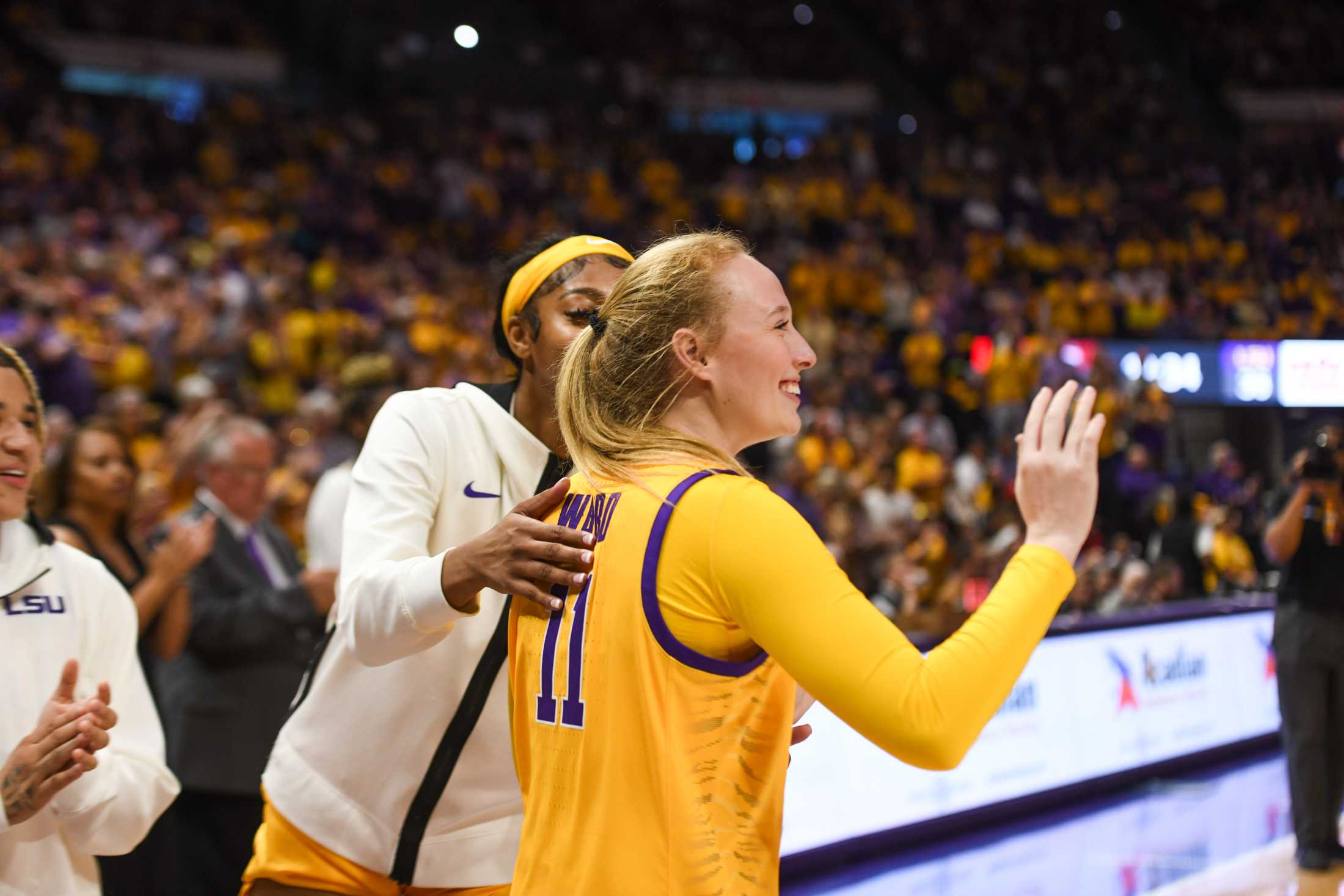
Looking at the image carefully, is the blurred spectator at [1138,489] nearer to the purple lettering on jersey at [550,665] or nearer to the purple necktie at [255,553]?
the purple necktie at [255,553]

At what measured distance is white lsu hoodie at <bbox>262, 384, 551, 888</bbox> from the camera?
6.70 feet

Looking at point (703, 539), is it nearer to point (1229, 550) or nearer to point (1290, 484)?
point (1290, 484)

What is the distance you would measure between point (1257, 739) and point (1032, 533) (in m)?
7.37

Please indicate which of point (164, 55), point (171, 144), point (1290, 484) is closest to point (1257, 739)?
point (1290, 484)

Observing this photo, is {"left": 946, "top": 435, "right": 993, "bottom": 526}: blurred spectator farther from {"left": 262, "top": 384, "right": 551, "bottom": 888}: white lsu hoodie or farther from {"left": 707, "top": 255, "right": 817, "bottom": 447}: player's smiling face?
{"left": 707, "top": 255, "right": 817, "bottom": 447}: player's smiling face

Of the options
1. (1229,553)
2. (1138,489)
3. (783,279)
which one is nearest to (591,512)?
(1229,553)

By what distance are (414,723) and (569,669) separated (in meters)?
0.55

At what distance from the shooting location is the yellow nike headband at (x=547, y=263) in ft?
7.18

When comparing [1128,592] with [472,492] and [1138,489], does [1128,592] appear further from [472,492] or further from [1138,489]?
[472,492]

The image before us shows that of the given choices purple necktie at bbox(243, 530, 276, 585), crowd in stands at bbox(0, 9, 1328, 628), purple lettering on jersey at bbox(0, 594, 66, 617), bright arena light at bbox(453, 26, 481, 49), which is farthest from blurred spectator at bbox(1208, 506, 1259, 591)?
bright arena light at bbox(453, 26, 481, 49)

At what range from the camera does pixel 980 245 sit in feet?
55.6

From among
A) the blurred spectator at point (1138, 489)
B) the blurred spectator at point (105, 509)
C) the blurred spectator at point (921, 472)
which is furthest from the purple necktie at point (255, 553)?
the blurred spectator at point (1138, 489)

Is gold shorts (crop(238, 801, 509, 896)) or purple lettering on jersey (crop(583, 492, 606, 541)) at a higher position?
purple lettering on jersey (crop(583, 492, 606, 541))

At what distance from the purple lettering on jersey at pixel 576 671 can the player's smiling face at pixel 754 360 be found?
28 cm
